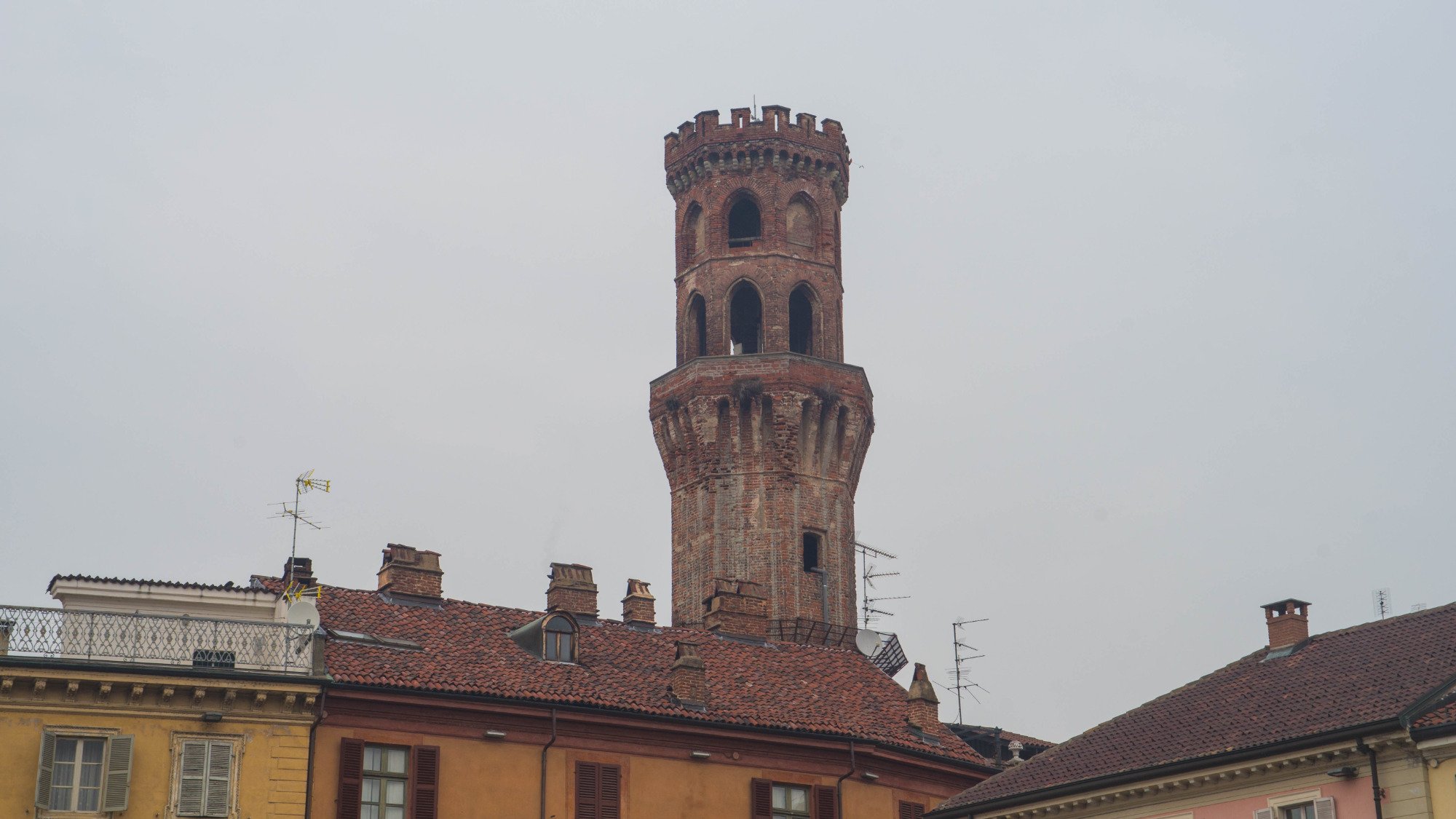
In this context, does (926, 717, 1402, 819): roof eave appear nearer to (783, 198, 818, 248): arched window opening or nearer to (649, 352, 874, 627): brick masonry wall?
(649, 352, 874, 627): brick masonry wall

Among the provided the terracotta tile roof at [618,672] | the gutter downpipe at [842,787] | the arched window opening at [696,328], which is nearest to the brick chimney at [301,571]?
the terracotta tile roof at [618,672]

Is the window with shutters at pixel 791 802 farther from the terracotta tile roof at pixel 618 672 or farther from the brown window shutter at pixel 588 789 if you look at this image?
the brown window shutter at pixel 588 789

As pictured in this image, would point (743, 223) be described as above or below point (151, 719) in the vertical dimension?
above

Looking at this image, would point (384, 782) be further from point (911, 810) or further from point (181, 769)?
point (911, 810)

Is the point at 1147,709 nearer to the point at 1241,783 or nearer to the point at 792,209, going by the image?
the point at 1241,783

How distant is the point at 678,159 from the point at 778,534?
14.5m

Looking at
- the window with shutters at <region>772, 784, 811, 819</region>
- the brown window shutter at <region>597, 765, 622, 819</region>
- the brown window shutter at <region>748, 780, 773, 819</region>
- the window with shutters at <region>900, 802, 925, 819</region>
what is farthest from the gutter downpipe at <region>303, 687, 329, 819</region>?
the window with shutters at <region>900, 802, 925, 819</region>

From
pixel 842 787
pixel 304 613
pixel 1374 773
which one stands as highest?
pixel 304 613

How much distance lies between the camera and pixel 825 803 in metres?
44.1

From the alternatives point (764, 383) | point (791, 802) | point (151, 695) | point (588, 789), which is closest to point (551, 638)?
point (588, 789)

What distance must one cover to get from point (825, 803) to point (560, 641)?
21.4 ft

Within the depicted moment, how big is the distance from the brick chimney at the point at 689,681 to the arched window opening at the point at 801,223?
26870 millimetres

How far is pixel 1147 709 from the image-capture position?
128 ft

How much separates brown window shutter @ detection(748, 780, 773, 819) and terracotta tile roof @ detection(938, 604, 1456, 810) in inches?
185
